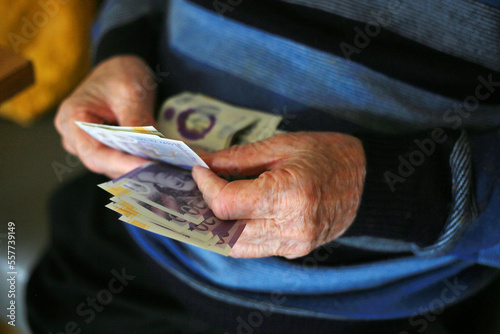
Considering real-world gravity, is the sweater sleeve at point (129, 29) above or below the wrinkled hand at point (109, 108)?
above

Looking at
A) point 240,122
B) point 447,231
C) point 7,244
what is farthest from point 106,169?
point 447,231

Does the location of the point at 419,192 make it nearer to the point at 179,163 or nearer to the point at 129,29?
the point at 179,163

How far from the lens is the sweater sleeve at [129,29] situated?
995 millimetres

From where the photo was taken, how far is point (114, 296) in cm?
91

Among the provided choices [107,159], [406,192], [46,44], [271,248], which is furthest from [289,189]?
[46,44]

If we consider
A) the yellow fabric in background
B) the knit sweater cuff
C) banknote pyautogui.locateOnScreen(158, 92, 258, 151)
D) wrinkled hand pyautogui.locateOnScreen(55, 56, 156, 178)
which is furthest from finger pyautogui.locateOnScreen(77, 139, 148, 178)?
the yellow fabric in background

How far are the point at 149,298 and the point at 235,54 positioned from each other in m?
0.56

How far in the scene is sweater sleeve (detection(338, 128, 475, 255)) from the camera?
0.69 m

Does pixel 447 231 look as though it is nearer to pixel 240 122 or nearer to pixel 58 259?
pixel 240 122

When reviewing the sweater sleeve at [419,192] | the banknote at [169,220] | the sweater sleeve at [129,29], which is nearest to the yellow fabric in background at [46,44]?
the sweater sleeve at [129,29]

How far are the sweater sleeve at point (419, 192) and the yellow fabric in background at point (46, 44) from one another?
3.42ft

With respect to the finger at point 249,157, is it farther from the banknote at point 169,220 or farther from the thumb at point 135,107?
the thumb at point 135,107

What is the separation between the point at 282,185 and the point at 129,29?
66 centimetres

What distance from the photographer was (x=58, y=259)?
1.01m
